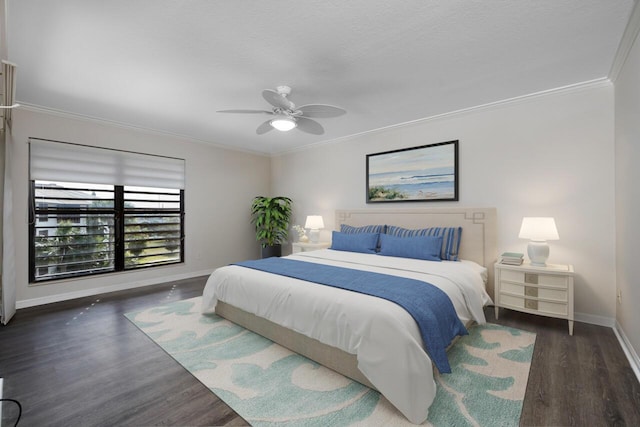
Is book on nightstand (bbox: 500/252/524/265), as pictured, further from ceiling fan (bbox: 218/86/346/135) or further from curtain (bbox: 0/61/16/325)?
curtain (bbox: 0/61/16/325)

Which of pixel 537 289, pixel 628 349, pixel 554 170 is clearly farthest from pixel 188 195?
pixel 628 349

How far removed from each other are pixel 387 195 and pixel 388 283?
242 cm

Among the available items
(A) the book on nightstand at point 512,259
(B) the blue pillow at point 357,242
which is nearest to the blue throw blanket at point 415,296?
(B) the blue pillow at point 357,242

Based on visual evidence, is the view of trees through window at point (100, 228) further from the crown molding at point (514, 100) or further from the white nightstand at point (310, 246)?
the crown molding at point (514, 100)

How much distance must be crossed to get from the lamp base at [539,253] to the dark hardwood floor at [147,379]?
647 mm

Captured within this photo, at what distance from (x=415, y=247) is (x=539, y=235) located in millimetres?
1242

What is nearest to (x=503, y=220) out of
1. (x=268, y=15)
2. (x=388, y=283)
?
(x=388, y=283)

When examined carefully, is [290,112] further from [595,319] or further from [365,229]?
[595,319]

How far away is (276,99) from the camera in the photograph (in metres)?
2.61

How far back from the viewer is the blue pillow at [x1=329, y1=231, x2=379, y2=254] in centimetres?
409

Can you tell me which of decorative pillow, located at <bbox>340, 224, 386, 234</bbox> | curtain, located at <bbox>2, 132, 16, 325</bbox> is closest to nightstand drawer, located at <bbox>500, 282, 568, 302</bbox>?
decorative pillow, located at <bbox>340, 224, 386, 234</bbox>

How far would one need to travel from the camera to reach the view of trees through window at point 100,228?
3816 millimetres

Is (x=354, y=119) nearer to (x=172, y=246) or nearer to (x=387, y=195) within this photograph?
(x=387, y=195)

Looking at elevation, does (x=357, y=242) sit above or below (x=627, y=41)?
below
